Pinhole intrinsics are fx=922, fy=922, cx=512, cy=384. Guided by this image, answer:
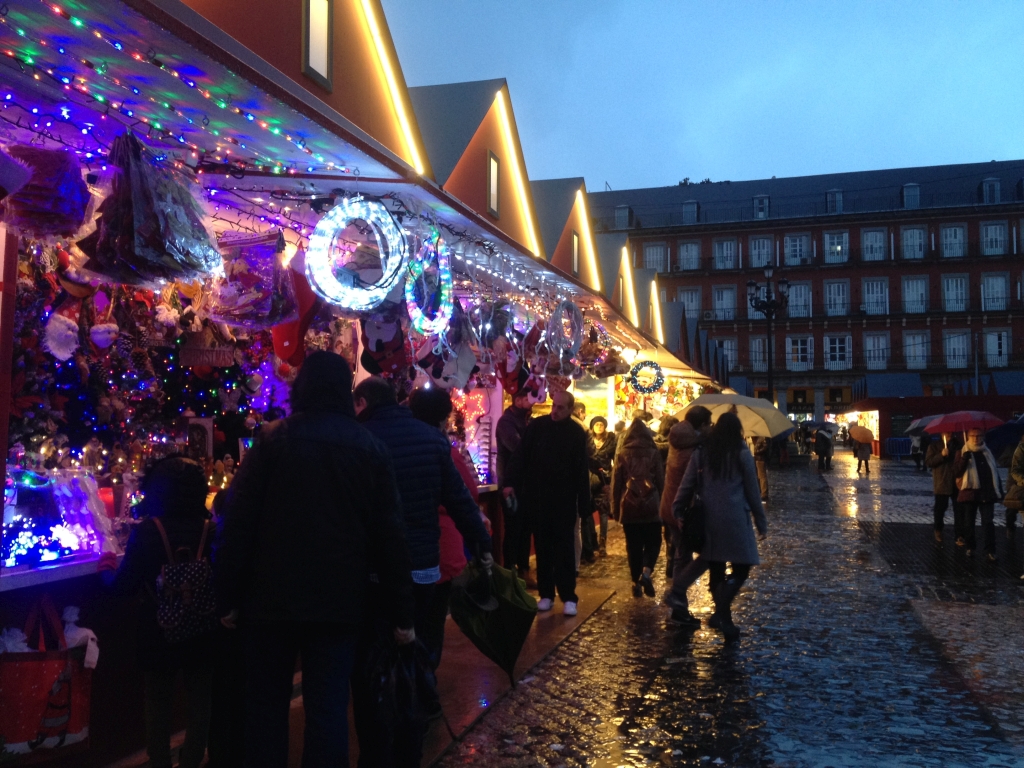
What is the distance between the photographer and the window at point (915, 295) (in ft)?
214

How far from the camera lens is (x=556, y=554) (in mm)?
8109

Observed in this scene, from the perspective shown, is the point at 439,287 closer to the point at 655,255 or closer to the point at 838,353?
the point at 838,353

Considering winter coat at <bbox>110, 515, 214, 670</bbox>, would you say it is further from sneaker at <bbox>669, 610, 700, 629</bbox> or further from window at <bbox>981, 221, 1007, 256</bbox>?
window at <bbox>981, 221, 1007, 256</bbox>

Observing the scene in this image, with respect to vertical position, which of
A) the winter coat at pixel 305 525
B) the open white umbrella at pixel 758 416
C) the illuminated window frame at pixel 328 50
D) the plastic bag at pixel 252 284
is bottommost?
the winter coat at pixel 305 525

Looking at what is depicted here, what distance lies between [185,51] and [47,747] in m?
3.10

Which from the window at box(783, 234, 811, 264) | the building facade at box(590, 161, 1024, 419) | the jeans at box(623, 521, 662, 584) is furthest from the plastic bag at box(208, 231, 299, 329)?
the window at box(783, 234, 811, 264)

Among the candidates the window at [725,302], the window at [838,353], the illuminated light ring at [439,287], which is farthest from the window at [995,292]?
the illuminated light ring at [439,287]

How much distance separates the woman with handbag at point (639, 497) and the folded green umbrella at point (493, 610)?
3704mm

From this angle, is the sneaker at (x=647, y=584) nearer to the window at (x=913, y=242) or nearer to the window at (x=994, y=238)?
the window at (x=913, y=242)

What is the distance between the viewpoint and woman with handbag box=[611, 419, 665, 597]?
29.5 ft

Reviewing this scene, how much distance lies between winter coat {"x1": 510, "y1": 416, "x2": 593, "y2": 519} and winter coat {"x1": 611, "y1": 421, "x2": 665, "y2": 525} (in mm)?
914

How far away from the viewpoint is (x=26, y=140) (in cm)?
476

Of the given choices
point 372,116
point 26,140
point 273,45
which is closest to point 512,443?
point 372,116

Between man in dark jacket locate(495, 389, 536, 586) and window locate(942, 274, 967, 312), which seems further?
window locate(942, 274, 967, 312)
